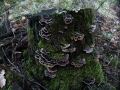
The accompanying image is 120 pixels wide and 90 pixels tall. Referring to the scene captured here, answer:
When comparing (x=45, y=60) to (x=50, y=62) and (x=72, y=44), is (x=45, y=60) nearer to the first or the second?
(x=50, y=62)

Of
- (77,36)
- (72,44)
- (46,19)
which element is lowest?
(72,44)

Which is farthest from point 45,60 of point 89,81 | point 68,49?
point 89,81

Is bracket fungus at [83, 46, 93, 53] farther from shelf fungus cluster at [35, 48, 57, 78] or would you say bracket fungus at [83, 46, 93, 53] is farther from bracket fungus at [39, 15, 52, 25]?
bracket fungus at [39, 15, 52, 25]

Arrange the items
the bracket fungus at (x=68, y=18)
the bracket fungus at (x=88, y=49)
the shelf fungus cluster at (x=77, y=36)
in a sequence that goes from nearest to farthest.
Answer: the bracket fungus at (x=68, y=18) → the shelf fungus cluster at (x=77, y=36) → the bracket fungus at (x=88, y=49)

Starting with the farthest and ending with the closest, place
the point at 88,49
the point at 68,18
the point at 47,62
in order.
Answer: the point at 88,49, the point at 47,62, the point at 68,18

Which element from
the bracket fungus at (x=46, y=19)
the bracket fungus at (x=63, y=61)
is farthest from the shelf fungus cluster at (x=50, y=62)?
the bracket fungus at (x=46, y=19)

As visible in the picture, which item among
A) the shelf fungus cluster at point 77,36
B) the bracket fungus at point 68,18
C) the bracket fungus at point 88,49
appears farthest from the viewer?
the bracket fungus at point 88,49

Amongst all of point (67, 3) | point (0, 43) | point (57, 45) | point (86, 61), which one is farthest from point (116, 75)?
point (67, 3)

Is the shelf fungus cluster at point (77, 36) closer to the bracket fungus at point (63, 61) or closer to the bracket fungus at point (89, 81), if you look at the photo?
the bracket fungus at point (63, 61)
